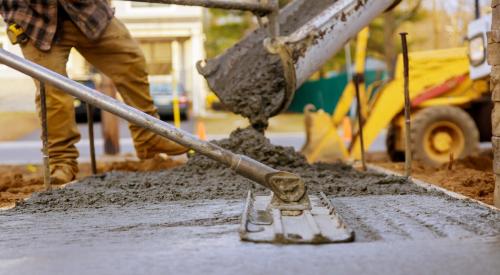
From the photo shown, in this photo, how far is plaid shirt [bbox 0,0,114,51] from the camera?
16.4ft

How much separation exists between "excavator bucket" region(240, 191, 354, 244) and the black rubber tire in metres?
5.39

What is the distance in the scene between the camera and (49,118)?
5184mm

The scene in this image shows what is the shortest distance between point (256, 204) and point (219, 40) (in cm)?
3165

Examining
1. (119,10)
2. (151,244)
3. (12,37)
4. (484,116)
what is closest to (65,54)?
(12,37)

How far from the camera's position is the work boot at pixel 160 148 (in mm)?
5754

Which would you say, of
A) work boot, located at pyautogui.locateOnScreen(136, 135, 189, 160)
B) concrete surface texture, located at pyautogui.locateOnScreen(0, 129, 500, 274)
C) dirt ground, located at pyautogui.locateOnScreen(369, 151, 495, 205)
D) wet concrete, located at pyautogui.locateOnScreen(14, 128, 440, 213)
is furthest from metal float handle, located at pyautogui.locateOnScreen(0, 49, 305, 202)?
work boot, located at pyautogui.locateOnScreen(136, 135, 189, 160)

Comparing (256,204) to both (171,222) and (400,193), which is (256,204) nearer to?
(171,222)

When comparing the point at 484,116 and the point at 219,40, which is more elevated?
the point at 219,40

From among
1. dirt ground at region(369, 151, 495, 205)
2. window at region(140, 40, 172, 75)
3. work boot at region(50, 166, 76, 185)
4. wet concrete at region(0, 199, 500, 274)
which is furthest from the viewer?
window at region(140, 40, 172, 75)

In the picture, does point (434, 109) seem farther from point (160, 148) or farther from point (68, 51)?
point (68, 51)

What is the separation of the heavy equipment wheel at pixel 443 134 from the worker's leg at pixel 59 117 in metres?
3.99

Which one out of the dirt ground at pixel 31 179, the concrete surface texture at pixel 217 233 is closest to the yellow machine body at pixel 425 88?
the dirt ground at pixel 31 179

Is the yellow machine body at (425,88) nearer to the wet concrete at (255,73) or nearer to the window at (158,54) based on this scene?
the wet concrete at (255,73)

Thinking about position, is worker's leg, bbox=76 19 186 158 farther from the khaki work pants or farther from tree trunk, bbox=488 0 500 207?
tree trunk, bbox=488 0 500 207
